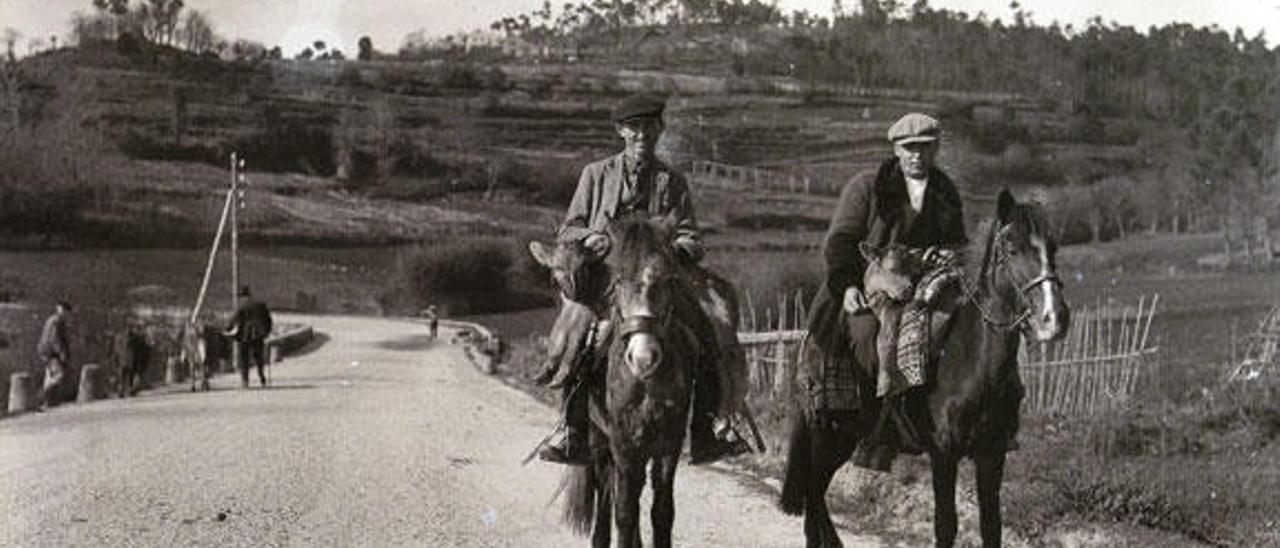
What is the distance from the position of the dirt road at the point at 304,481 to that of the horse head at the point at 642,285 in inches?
104

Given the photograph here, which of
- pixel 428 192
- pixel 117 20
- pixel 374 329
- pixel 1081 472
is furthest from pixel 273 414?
pixel 374 329

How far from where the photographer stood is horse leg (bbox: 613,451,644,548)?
6629mm

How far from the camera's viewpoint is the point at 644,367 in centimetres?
627

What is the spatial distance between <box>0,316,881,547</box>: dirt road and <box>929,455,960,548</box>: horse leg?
202 centimetres

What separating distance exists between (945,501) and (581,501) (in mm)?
2280

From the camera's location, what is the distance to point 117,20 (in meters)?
20.9

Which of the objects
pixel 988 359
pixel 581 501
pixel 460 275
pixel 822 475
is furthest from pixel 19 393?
pixel 460 275

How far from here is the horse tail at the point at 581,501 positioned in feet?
25.7

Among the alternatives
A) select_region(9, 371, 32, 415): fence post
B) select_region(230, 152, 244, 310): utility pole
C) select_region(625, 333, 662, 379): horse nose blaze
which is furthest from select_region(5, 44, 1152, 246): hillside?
select_region(625, 333, 662, 379): horse nose blaze

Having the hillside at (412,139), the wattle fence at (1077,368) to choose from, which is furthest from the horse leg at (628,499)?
the hillside at (412,139)

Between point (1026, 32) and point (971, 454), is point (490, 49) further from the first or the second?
point (971, 454)

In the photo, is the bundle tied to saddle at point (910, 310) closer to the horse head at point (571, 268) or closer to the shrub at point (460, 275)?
the horse head at point (571, 268)

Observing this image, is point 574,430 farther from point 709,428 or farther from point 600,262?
point 600,262

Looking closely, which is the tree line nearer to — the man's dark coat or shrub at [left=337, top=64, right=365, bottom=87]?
the man's dark coat
